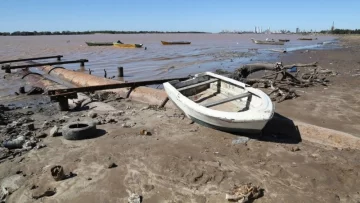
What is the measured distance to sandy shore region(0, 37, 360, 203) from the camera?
12.9 ft

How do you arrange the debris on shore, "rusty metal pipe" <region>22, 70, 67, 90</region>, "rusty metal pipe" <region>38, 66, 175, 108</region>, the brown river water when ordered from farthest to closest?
the brown river water → "rusty metal pipe" <region>22, 70, 67, 90</region> → "rusty metal pipe" <region>38, 66, 175, 108</region> → the debris on shore

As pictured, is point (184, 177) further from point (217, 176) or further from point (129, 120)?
point (129, 120)

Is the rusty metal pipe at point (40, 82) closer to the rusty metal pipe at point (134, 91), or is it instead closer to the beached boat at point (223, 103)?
the rusty metal pipe at point (134, 91)

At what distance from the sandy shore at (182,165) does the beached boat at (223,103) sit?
37cm

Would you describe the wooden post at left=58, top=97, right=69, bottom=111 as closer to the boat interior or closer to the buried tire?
the buried tire

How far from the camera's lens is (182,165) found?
4.70 m

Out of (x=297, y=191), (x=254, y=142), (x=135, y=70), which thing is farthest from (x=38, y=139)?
(x=135, y=70)

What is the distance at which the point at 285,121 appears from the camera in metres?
6.42

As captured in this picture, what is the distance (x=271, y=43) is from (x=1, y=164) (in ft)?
171

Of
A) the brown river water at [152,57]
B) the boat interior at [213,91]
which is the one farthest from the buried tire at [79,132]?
the brown river water at [152,57]

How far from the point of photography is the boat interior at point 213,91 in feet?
24.3

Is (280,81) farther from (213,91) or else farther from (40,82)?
(40,82)

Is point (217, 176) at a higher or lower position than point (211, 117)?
lower

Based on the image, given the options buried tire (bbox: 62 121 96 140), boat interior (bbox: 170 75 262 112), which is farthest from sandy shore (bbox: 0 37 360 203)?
boat interior (bbox: 170 75 262 112)
